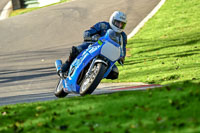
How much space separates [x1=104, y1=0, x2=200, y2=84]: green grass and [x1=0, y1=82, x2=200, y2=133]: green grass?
14.2ft

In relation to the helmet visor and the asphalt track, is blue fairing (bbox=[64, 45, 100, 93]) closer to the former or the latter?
the helmet visor

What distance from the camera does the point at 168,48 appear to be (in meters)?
17.0

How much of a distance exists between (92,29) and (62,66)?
1020 mm

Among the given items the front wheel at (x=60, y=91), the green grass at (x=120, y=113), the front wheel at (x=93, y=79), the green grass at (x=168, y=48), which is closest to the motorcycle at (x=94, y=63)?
the front wheel at (x=93, y=79)

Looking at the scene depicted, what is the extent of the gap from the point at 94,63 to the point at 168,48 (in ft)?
29.1

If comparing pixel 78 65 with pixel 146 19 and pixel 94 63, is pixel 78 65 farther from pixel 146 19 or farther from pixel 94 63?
pixel 146 19

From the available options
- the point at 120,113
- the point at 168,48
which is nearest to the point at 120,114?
the point at 120,113

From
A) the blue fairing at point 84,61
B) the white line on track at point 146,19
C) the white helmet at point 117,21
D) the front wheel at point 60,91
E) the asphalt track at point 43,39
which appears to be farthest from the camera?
the white line on track at point 146,19

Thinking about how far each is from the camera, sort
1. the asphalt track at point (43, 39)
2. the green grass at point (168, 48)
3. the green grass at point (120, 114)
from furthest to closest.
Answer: the asphalt track at point (43, 39) < the green grass at point (168, 48) < the green grass at point (120, 114)

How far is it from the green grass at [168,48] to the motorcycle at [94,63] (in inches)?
115

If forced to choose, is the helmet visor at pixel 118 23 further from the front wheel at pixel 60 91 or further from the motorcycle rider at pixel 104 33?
the front wheel at pixel 60 91

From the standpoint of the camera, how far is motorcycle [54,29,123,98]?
8.38 metres

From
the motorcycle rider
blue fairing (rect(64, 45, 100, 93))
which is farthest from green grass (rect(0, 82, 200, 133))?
the motorcycle rider

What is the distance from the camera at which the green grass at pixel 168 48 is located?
12.5 metres
